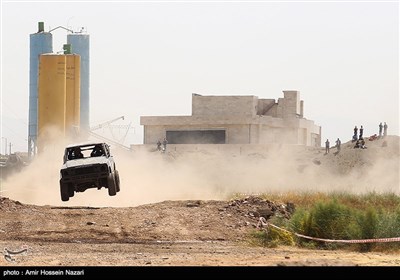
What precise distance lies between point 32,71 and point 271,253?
155 meters

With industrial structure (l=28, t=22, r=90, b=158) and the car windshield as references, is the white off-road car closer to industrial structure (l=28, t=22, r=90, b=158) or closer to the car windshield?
the car windshield

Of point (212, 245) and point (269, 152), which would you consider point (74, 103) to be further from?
point (212, 245)

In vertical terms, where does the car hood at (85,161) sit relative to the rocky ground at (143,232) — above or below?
above

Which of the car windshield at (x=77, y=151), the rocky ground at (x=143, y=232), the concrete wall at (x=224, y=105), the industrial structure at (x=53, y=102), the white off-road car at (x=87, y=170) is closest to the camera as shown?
the rocky ground at (x=143, y=232)

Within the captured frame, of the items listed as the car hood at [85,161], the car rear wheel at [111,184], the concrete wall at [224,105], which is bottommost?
the car rear wheel at [111,184]

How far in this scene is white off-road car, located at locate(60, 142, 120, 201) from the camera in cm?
4103

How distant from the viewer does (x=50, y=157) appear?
258 feet

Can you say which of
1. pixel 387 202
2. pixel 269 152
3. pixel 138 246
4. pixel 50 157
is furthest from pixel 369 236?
pixel 269 152

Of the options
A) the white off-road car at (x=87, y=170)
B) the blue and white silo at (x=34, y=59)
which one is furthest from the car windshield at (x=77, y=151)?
the blue and white silo at (x=34, y=59)

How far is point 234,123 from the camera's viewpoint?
10262cm

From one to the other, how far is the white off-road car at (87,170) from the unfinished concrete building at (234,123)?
60498 millimetres

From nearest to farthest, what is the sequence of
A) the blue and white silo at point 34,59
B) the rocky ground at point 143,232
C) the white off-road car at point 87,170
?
1. the rocky ground at point 143,232
2. the white off-road car at point 87,170
3. the blue and white silo at point 34,59

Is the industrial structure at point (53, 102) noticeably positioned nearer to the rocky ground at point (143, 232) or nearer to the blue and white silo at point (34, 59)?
the rocky ground at point (143, 232)

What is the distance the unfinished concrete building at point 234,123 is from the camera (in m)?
103
